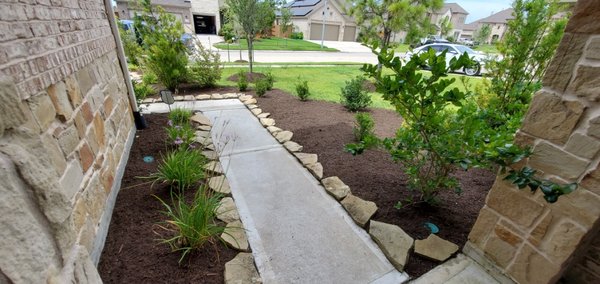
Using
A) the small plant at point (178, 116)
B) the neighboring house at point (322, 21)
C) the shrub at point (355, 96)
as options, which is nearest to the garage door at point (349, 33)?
the neighboring house at point (322, 21)

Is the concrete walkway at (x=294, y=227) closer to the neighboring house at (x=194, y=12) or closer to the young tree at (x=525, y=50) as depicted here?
the young tree at (x=525, y=50)

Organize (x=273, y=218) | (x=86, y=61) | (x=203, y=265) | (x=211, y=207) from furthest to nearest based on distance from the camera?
(x=273, y=218) < (x=86, y=61) < (x=211, y=207) < (x=203, y=265)

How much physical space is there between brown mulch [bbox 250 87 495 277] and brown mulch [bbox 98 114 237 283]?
1.45 meters

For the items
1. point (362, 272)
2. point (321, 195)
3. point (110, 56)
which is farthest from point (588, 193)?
point (110, 56)

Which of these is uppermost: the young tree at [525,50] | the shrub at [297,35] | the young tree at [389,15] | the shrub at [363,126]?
the young tree at [389,15]

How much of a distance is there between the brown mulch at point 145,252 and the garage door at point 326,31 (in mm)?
33378

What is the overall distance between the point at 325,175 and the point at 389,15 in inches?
225

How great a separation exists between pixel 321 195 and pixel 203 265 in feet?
4.24

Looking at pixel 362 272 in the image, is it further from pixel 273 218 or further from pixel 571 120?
pixel 571 120

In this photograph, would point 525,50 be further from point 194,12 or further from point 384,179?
point 194,12

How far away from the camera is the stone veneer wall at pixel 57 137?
68 centimetres

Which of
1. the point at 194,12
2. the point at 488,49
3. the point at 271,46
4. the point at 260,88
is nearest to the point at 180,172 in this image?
the point at 260,88

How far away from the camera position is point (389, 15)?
669 cm

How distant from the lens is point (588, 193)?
1.30 meters
